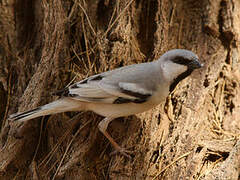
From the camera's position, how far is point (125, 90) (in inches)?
133

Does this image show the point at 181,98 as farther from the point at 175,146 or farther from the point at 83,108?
the point at 83,108

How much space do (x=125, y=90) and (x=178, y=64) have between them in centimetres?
60

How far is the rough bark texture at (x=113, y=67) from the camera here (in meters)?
3.41

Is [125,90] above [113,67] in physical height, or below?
below

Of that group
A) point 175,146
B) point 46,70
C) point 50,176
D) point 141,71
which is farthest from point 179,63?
point 50,176

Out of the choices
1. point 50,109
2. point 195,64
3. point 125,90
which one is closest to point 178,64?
point 195,64

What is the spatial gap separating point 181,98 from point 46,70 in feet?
5.26

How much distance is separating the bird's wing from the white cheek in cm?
25

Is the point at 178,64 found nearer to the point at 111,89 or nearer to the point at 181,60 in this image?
the point at 181,60

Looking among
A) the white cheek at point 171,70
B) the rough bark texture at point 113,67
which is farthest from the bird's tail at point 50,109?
the white cheek at point 171,70

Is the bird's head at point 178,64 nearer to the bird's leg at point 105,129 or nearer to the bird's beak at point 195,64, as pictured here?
the bird's beak at point 195,64

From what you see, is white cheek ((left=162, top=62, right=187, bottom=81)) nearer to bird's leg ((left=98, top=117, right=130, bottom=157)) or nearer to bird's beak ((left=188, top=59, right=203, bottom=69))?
bird's beak ((left=188, top=59, right=203, bottom=69))

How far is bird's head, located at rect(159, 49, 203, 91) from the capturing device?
3.30 m

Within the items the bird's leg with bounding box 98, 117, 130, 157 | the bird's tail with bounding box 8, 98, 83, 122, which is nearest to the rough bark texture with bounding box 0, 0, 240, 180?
the bird's leg with bounding box 98, 117, 130, 157
